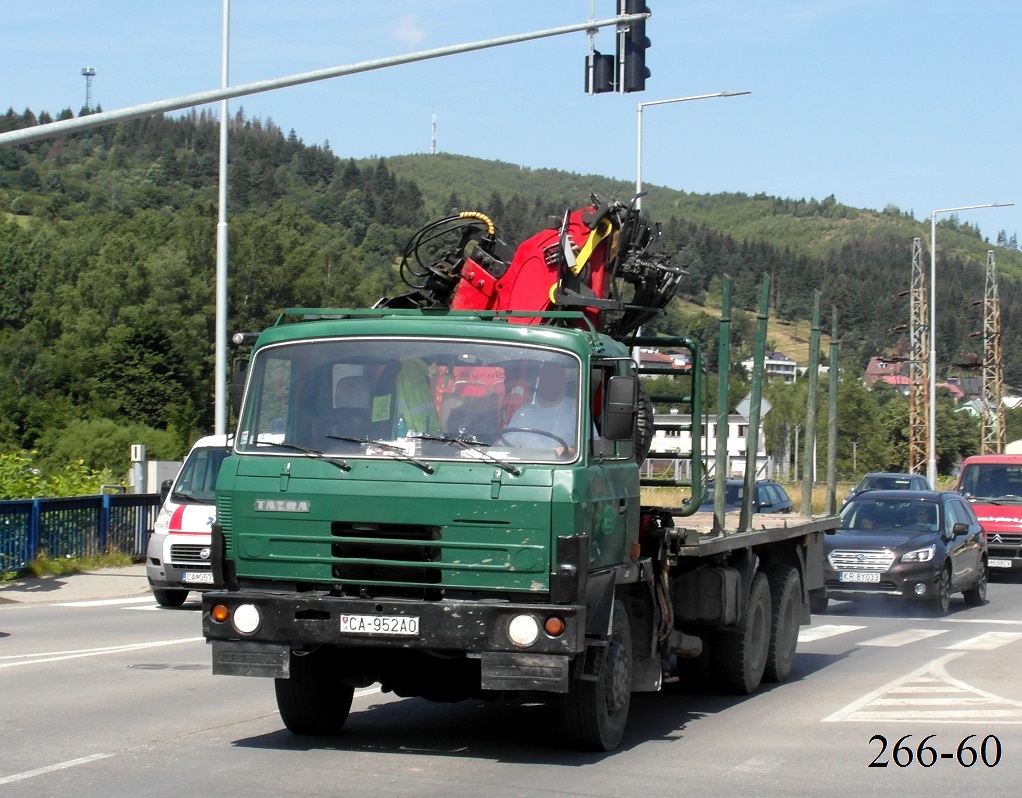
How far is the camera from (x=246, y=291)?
300 ft

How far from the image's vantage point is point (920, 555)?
19.4 metres

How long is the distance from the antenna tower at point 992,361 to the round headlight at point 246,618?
53.4m

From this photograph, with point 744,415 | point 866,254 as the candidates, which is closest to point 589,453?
point 744,415

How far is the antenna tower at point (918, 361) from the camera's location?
169ft

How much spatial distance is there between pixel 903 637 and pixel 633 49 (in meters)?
7.18

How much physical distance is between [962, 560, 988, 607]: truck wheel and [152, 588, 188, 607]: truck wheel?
11185mm

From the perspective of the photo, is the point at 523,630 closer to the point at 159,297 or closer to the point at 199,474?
the point at 199,474

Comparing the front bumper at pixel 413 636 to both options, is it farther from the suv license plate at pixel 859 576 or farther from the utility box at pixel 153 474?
the utility box at pixel 153 474

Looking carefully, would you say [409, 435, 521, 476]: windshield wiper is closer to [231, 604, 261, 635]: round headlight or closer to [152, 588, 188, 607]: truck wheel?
[231, 604, 261, 635]: round headlight

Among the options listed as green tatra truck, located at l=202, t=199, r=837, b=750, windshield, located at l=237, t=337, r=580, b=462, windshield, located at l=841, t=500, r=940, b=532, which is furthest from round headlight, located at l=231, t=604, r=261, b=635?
windshield, located at l=841, t=500, r=940, b=532

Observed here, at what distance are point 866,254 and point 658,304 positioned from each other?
7113 inches

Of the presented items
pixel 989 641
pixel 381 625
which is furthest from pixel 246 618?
pixel 989 641

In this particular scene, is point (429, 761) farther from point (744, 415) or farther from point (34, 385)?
point (34, 385)

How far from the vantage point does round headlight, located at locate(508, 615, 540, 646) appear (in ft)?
24.6
